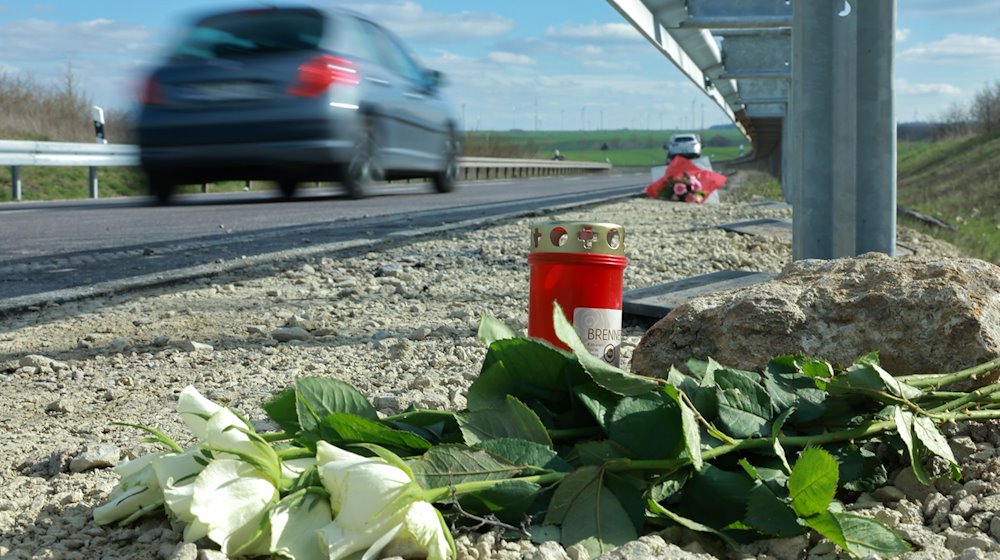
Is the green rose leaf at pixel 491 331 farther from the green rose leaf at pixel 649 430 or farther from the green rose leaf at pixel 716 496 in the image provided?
the green rose leaf at pixel 716 496

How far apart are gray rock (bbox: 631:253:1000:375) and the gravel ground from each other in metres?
0.28

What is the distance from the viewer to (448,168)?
8836 millimetres

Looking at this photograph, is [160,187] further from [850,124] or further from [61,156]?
[61,156]

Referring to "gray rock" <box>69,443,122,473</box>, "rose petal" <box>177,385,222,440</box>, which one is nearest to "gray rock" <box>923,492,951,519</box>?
"rose petal" <box>177,385,222,440</box>

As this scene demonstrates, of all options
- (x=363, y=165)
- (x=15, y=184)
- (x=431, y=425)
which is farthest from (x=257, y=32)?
(x=15, y=184)

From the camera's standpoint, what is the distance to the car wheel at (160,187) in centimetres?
793

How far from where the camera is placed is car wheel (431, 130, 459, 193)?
8711mm

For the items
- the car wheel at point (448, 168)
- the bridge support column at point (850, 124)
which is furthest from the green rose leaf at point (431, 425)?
the car wheel at point (448, 168)

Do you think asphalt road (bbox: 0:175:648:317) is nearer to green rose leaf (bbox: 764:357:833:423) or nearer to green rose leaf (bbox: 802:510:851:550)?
green rose leaf (bbox: 764:357:833:423)

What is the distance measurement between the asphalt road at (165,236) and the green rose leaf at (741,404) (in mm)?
4093

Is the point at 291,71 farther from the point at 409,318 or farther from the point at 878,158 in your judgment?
the point at 878,158

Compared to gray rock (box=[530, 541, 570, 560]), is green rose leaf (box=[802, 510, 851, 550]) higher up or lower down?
higher up

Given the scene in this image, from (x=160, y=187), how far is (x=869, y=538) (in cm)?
705

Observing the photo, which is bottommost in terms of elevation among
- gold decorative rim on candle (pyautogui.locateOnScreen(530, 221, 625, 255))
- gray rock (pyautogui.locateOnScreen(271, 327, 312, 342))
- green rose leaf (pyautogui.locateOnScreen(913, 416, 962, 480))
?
gray rock (pyautogui.locateOnScreen(271, 327, 312, 342))
